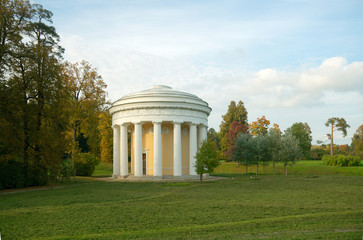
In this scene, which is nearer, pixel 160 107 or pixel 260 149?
pixel 160 107

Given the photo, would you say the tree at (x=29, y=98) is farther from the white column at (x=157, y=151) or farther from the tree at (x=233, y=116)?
the tree at (x=233, y=116)

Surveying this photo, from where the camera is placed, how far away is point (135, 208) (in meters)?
15.2

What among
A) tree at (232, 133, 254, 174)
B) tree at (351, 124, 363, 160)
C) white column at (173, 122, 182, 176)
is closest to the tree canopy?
white column at (173, 122, 182, 176)

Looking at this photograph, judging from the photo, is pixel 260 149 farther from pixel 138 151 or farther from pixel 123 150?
pixel 123 150

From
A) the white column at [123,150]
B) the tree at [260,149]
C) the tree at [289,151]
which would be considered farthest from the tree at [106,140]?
the tree at [289,151]

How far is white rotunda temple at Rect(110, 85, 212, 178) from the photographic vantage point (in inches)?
1421

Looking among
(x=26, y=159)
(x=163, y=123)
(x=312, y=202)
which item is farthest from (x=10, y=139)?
(x=312, y=202)

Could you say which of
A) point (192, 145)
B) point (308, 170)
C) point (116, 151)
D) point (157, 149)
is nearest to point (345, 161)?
point (308, 170)

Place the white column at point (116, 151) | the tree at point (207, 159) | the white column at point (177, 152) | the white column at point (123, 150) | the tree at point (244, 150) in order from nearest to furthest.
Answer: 1. the tree at point (207, 159)
2. the white column at point (177, 152)
3. the white column at point (123, 150)
4. the white column at point (116, 151)
5. the tree at point (244, 150)

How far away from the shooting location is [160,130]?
3609cm

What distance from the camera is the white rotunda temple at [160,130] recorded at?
118ft

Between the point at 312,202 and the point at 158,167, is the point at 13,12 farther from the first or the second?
the point at 312,202

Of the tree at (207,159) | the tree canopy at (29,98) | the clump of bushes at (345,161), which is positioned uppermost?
the tree canopy at (29,98)

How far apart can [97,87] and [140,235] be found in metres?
35.4
